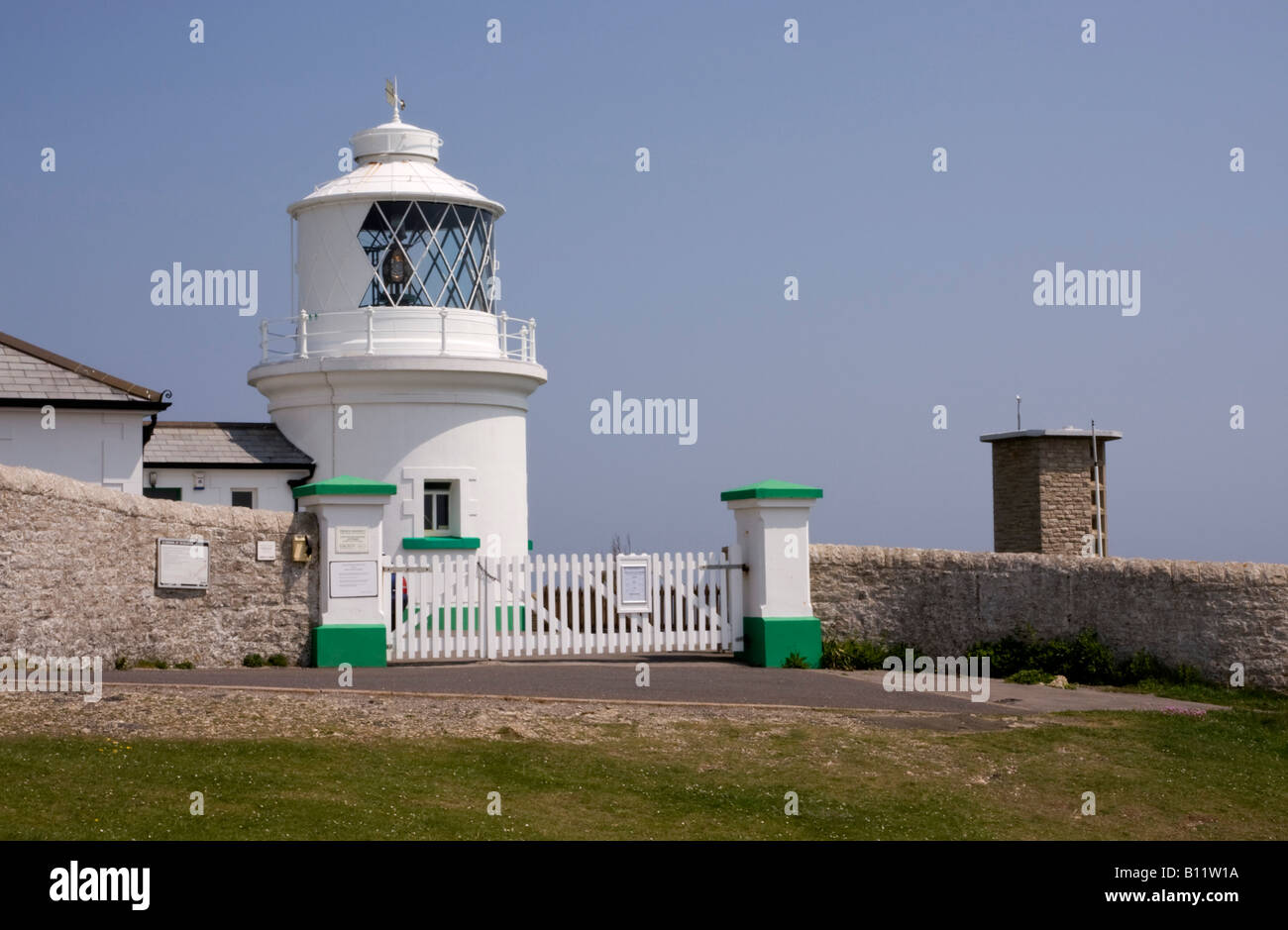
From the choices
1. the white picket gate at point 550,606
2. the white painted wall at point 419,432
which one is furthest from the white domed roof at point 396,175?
the white picket gate at point 550,606

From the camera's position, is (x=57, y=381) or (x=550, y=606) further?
(x=57, y=381)

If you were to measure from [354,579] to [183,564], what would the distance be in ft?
6.37

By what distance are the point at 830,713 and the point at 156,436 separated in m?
14.0

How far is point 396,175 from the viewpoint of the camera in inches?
968

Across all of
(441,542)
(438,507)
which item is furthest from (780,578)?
(438,507)

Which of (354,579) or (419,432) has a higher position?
(419,432)

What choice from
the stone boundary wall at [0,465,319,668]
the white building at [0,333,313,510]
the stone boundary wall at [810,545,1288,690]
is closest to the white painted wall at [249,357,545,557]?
the white building at [0,333,313,510]

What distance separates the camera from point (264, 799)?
32.4 ft

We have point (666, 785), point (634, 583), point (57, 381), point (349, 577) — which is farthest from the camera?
point (57, 381)

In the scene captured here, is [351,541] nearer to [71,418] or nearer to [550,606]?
Result: [550,606]

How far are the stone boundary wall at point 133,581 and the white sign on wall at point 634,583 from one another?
12.4 feet

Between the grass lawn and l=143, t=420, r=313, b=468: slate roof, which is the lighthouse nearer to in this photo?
l=143, t=420, r=313, b=468: slate roof

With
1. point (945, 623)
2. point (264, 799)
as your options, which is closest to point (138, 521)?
point (264, 799)

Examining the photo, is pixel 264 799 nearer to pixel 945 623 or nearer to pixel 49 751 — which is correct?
pixel 49 751
